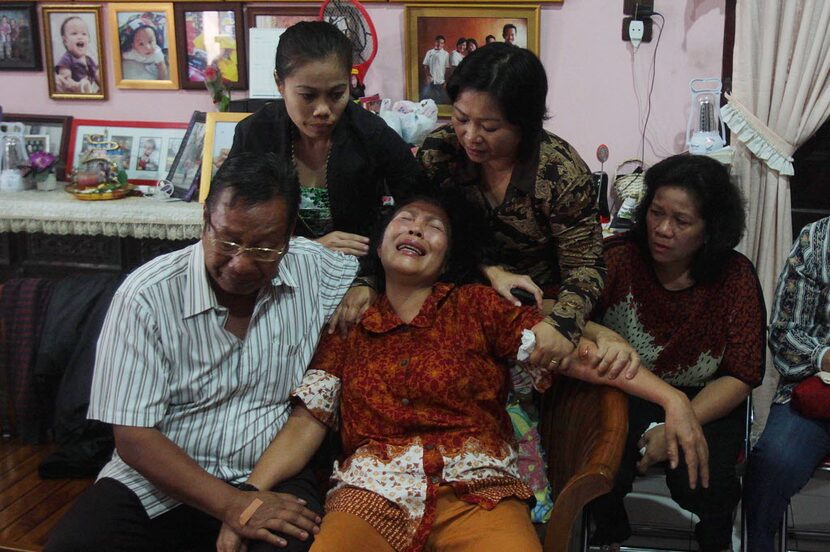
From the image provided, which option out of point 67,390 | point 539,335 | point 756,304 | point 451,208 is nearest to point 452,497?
point 539,335

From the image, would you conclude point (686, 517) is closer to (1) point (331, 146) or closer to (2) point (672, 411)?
(2) point (672, 411)

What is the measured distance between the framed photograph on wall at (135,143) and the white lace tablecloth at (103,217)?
0.91 ft

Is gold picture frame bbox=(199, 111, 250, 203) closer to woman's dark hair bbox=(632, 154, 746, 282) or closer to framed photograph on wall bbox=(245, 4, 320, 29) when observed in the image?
framed photograph on wall bbox=(245, 4, 320, 29)

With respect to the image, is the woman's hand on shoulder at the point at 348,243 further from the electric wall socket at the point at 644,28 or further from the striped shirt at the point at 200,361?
the electric wall socket at the point at 644,28

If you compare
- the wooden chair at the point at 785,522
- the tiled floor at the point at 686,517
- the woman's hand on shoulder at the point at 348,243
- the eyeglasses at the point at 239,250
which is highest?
the eyeglasses at the point at 239,250

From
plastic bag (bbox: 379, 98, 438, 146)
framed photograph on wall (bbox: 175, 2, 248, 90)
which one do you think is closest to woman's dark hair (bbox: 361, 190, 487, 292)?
plastic bag (bbox: 379, 98, 438, 146)

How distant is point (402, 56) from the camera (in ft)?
12.0

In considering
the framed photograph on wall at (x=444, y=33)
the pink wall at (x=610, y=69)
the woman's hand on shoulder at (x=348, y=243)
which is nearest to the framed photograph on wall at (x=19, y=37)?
the pink wall at (x=610, y=69)

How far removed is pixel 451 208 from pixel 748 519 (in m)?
1.18

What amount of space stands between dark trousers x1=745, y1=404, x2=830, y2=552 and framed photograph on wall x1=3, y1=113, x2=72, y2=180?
3488mm

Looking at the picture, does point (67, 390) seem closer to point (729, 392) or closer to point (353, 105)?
point (353, 105)

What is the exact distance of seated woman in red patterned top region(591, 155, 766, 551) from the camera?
2.05 m

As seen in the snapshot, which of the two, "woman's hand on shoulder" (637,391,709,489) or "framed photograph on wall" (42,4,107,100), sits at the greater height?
"framed photograph on wall" (42,4,107,100)

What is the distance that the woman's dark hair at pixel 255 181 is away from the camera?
1.57 metres
